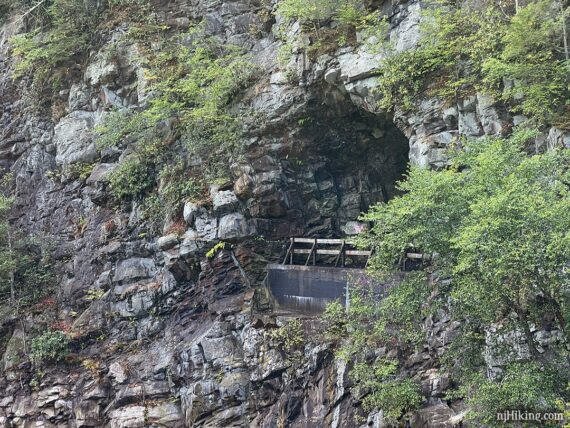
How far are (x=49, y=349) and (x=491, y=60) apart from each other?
14701mm

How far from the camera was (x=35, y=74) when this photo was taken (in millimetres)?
25609

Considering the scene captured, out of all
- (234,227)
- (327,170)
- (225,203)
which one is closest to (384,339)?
(234,227)

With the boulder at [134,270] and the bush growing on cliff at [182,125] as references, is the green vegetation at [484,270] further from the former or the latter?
the boulder at [134,270]

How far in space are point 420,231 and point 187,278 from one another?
31.0ft

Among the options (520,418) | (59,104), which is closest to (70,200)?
(59,104)

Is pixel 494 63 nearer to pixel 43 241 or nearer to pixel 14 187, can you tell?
pixel 43 241

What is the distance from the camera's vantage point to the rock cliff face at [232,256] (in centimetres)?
1675

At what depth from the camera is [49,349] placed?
786 inches

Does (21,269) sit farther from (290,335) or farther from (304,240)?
(290,335)

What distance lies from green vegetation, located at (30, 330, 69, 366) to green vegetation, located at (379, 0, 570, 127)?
11.7 meters

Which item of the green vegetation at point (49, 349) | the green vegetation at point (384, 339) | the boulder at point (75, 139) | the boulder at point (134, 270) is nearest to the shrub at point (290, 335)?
the green vegetation at point (384, 339)

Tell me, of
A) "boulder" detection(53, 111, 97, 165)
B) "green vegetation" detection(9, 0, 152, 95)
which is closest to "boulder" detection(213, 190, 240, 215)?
"boulder" detection(53, 111, 97, 165)

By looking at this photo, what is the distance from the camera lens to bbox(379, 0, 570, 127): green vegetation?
1405 cm

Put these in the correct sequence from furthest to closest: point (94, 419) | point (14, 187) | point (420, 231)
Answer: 1. point (14, 187)
2. point (94, 419)
3. point (420, 231)
